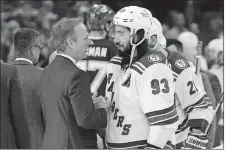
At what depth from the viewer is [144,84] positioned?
140 inches

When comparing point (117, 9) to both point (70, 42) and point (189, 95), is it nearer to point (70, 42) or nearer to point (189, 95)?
point (189, 95)

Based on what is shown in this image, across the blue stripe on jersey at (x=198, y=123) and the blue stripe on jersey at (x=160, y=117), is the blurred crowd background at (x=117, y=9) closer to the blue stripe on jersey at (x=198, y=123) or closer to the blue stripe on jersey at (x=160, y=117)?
the blue stripe on jersey at (x=198, y=123)

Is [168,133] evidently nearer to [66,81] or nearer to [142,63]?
[142,63]

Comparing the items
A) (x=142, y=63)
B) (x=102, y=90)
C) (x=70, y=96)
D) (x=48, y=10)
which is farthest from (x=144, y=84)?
(x=48, y=10)

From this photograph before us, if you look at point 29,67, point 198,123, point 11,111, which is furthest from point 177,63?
point 11,111

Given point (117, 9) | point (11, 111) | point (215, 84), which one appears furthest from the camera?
point (117, 9)

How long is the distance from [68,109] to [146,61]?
524mm

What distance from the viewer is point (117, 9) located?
30.9ft

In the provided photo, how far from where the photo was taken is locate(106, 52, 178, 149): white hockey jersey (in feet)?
11.6

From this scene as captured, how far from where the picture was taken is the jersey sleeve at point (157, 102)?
3525 mm

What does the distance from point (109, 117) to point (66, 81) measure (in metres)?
0.39

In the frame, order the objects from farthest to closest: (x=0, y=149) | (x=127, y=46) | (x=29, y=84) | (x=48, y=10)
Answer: (x=48, y=10) → (x=29, y=84) → (x=127, y=46) → (x=0, y=149)

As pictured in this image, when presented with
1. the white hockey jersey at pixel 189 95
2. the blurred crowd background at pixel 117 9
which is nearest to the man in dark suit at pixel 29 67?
the white hockey jersey at pixel 189 95

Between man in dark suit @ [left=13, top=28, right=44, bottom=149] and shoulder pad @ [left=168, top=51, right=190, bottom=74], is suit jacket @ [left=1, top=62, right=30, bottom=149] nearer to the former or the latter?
man in dark suit @ [left=13, top=28, right=44, bottom=149]
